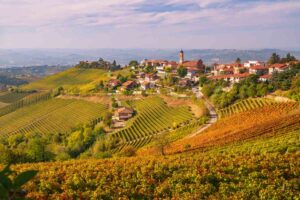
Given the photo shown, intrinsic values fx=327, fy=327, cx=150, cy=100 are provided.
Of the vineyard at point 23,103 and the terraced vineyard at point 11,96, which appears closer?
the vineyard at point 23,103

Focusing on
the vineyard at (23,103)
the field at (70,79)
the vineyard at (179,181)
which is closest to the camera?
the vineyard at (179,181)

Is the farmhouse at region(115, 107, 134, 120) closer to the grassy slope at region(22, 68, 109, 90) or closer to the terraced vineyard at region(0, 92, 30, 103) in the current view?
the terraced vineyard at region(0, 92, 30, 103)

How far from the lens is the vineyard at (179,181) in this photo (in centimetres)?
1259

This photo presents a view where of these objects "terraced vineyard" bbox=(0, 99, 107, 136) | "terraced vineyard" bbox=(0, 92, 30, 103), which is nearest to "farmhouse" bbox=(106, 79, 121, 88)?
"terraced vineyard" bbox=(0, 99, 107, 136)

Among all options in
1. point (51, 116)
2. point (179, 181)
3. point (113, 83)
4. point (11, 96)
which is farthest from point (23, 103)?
point (179, 181)

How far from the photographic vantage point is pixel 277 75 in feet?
185

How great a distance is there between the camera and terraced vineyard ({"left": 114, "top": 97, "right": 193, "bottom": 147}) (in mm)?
51125

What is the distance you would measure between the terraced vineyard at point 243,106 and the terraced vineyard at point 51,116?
28.9m

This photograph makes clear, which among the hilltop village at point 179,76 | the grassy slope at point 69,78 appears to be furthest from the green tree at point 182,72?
the grassy slope at point 69,78

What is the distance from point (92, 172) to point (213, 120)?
119 feet

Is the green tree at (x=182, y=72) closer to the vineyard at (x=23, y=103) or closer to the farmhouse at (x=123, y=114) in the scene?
the farmhouse at (x=123, y=114)

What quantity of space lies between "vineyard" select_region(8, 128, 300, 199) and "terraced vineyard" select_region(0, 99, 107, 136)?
54.0 m

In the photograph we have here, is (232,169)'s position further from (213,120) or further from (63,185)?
(213,120)

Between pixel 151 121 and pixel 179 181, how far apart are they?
4396 cm
